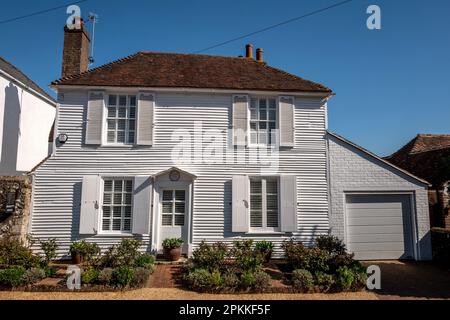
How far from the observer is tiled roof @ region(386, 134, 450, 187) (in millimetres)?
12430

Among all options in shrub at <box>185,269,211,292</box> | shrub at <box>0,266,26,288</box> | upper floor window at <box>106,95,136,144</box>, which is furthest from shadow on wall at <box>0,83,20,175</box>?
shrub at <box>185,269,211,292</box>

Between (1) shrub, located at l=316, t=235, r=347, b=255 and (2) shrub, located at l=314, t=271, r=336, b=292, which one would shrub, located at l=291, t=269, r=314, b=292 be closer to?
(2) shrub, located at l=314, t=271, r=336, b=292

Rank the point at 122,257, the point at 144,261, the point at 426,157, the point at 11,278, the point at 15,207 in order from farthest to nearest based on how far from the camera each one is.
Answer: the point at 426,157, the point at 15,207, the point at 144,261, the point at 122,257, the point at 11,278

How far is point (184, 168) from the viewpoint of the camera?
1052 centimetres

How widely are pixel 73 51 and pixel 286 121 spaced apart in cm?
859

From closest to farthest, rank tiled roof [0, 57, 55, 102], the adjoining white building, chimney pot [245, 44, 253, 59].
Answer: the adjoining white building < tiled roof [0, 57, 55, 102] < chimney pot [245, 44, 253, 59]

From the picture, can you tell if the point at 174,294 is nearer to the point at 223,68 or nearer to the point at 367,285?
the point at 367,285

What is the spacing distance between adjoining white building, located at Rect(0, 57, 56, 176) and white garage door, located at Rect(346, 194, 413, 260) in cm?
1321

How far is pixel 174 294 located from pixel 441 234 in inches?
349

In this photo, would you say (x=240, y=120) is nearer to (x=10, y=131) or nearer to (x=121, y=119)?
(x=121, y=119)

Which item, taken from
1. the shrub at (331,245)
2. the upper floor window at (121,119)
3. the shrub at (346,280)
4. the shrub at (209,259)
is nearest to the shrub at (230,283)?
the shrub at (209,259)

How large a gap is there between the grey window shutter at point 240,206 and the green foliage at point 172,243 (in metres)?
1.81

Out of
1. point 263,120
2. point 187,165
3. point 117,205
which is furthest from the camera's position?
point 263,120

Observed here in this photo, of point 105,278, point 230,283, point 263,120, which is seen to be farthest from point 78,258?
point 263,120
